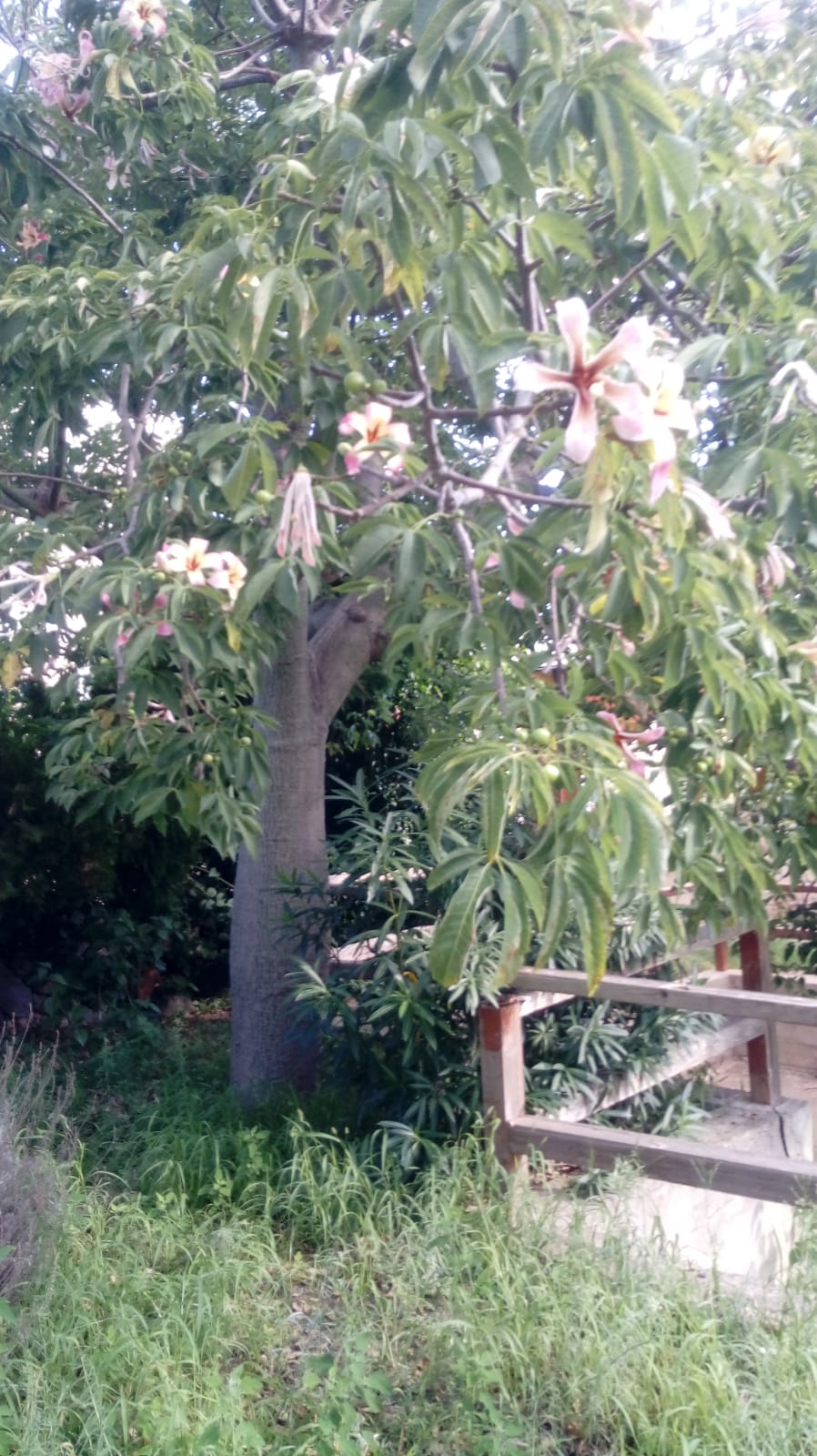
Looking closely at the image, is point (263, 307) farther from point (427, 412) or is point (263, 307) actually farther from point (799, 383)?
point (799, 383)

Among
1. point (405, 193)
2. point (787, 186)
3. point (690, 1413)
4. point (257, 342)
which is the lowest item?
point (690, 1413)

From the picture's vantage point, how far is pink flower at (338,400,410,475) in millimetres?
2215

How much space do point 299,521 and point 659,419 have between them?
76cm

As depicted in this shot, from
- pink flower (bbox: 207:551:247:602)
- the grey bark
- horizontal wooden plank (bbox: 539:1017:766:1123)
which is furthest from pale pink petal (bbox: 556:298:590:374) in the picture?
the grey bark

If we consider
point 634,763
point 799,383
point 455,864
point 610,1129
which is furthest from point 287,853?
point 455,864

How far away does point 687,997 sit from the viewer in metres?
3.17

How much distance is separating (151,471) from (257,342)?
136 centimetres

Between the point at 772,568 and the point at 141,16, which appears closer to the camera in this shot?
the point at 772,568

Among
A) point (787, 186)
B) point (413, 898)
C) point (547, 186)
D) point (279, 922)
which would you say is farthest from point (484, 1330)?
point (787, 186)

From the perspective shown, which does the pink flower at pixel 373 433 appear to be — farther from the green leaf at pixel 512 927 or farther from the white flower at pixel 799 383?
the green leaf at pixel 512 927

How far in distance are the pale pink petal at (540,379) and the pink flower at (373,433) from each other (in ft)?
2.20

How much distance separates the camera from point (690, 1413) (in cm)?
221

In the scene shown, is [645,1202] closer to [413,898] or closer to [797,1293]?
[797,1293]

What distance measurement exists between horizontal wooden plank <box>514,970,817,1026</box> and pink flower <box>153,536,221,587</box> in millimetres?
1334
